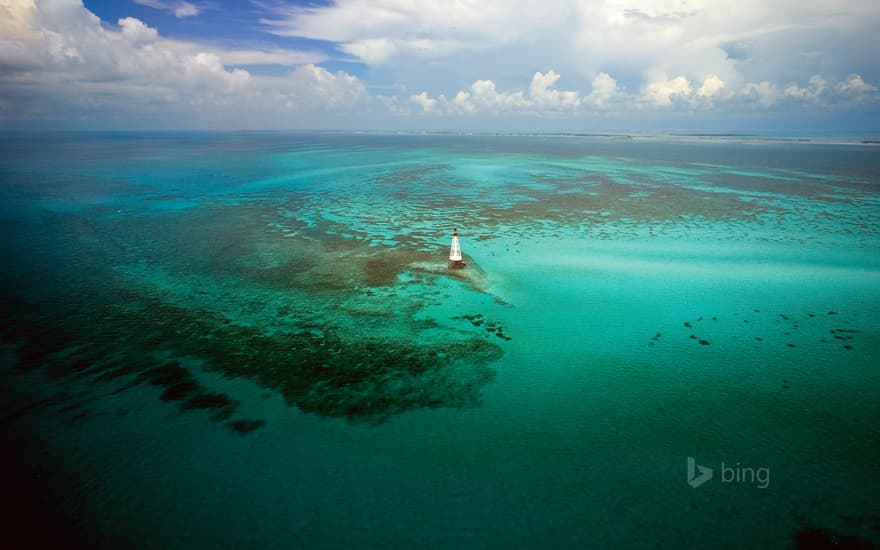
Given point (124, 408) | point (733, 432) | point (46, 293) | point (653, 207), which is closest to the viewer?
point (733, 432)

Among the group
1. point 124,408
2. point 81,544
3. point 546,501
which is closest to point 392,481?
point 546,501

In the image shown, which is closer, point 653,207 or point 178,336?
point 178,336

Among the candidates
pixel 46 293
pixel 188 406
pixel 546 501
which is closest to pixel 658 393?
pixel 546 501

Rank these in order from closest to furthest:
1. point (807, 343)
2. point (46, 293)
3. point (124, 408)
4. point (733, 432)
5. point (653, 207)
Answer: point (733, 432), point (124, 408), point (807, 343), point (46, 293), point (653, 207)

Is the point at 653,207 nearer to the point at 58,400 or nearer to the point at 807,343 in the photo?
the point at 807,343

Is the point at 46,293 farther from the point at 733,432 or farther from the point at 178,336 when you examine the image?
the point at 733,432

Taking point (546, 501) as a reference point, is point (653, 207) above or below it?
above
